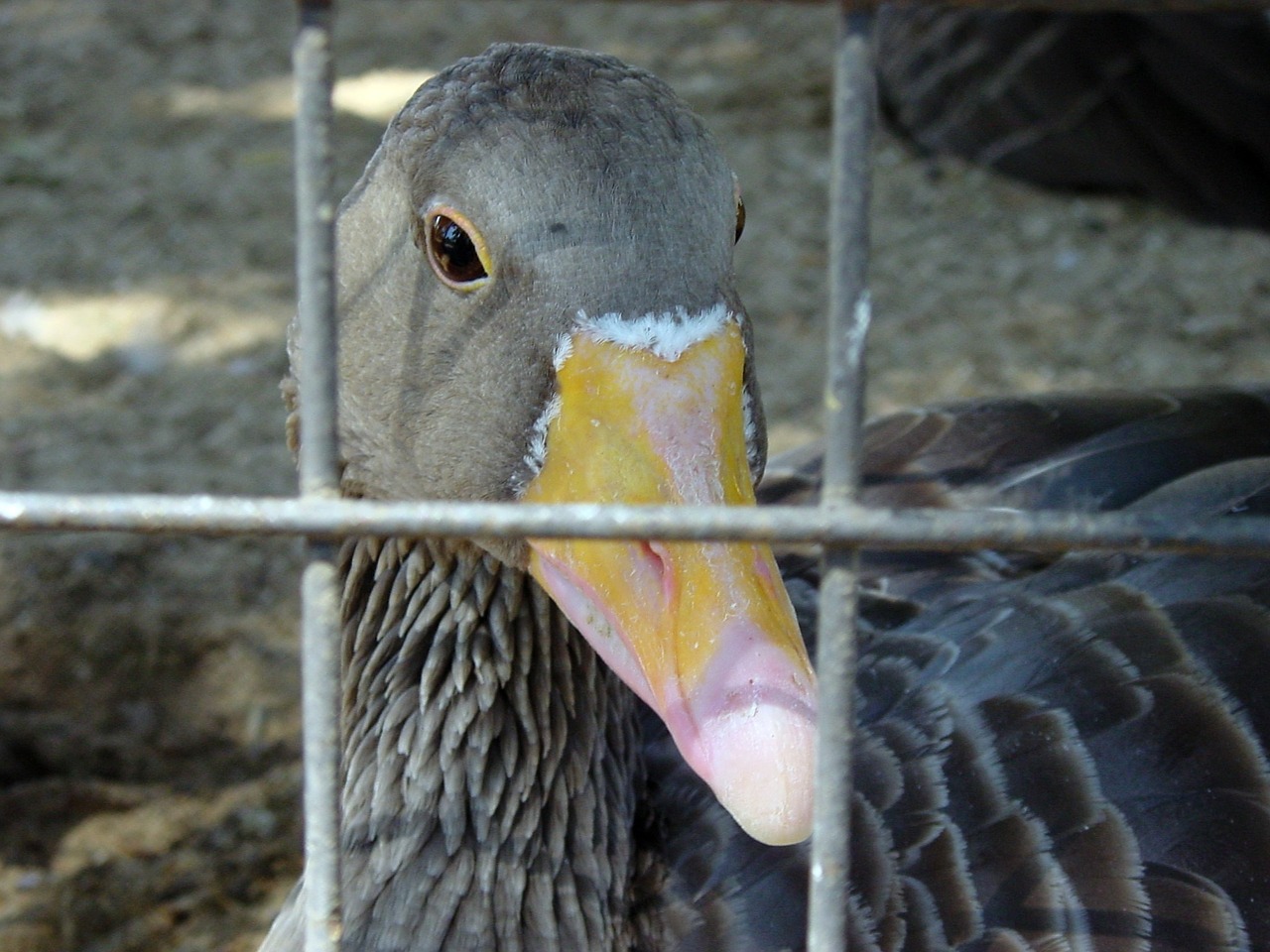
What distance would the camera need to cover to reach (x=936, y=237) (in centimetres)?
516

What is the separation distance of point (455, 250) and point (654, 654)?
0.60 m

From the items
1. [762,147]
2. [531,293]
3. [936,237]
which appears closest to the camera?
[531,293]

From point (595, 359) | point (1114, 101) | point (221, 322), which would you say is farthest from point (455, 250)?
point (1114, 101)

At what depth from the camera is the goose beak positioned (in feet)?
4.38

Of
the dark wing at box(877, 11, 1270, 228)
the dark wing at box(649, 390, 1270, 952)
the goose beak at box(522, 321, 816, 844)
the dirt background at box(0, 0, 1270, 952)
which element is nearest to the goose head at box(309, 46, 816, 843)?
the goose beak at box(522, 321, 816, 844)

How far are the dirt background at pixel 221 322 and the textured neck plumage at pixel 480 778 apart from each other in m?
0.91

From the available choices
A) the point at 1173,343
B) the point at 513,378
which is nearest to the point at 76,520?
the point at 513,378

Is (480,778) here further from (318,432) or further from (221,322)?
(221,322)

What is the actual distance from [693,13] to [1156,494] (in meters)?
4.55

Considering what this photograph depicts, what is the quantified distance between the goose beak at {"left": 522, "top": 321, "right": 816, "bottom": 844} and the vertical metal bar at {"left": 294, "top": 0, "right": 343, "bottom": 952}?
1.12 feet

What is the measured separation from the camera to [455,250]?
173 centimetres

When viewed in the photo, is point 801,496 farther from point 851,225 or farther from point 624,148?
point 851,225

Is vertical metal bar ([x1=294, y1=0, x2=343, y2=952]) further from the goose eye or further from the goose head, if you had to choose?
the goose eye

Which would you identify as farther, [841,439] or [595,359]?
[595,359]
